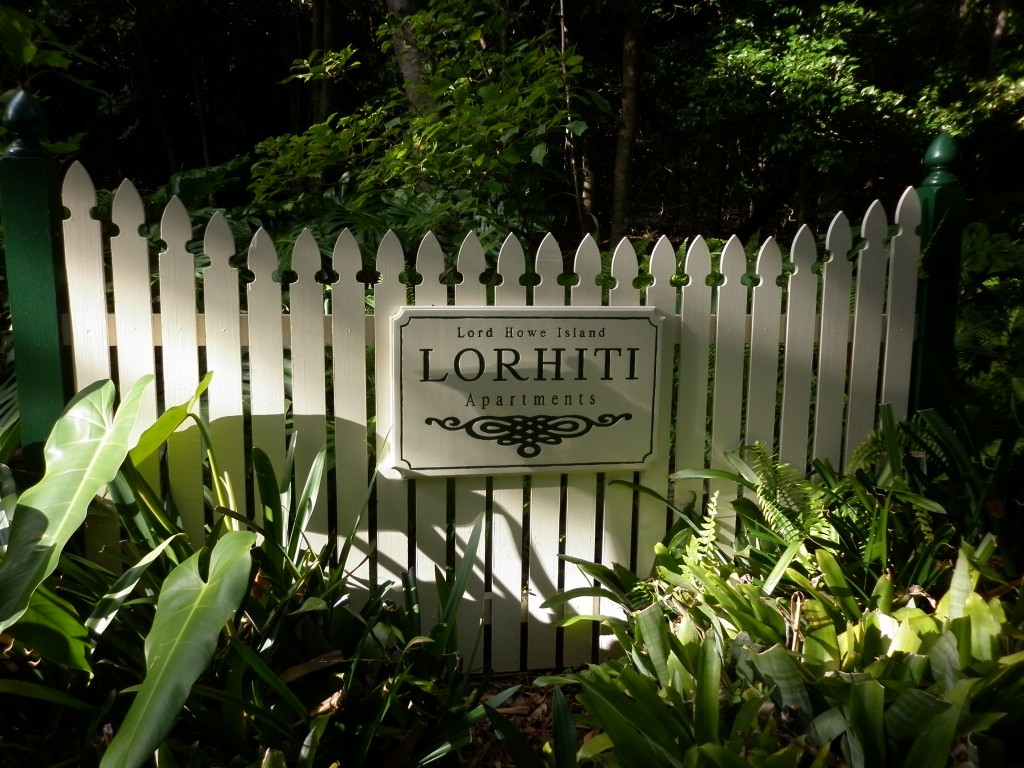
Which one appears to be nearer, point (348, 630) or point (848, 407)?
point (348, 630)

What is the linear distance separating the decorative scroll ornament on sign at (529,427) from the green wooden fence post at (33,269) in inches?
44.7

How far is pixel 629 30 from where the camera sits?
6.64 metres

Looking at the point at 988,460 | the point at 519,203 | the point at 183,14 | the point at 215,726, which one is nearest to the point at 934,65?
the point at 519,203

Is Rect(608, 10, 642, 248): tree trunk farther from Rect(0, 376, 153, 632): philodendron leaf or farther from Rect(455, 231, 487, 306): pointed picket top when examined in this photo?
Rect(0, 376, 153, 632): philodendron leaf

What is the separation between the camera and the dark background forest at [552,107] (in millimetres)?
3641

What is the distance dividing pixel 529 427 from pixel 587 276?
512 mm

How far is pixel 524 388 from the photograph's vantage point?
248 cm

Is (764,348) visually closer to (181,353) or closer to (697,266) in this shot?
(697,266)

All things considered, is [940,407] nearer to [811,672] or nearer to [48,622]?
[811,672]

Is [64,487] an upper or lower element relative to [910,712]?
upper

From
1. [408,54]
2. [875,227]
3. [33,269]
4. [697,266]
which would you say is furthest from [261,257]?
[408,54]

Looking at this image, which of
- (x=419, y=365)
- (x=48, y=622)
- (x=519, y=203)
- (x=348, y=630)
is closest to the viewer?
(x=48, y=622)

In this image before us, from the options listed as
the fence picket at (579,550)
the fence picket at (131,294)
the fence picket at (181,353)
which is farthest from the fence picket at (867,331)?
the fence picket at (131,294)

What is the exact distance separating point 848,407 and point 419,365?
4.95 ft
